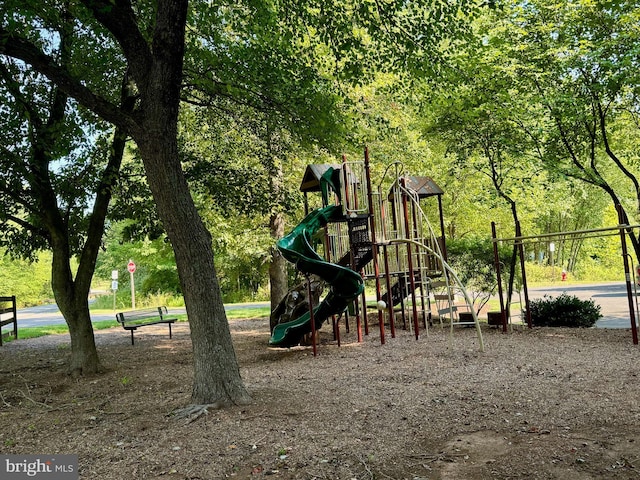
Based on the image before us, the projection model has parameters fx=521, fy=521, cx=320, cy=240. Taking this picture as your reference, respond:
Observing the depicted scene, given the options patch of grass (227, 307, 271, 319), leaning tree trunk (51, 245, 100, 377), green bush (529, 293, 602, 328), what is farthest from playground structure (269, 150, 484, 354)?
patch of grass (227, 307, 271, 319)

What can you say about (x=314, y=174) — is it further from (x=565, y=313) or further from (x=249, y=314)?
(x=249, y=314)

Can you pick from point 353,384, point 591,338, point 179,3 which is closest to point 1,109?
point 179,3

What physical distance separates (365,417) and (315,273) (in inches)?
142

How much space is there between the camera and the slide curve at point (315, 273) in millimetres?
8406

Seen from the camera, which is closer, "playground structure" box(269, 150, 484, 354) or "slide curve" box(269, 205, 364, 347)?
"slide curve" box(269, 205, 364, 347)

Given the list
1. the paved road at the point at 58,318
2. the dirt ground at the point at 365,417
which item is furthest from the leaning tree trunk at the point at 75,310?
the paved road at the point at 58,318

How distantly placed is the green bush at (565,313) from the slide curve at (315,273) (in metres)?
5.56

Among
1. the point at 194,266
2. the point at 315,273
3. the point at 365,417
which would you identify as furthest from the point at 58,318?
the point at 365,417

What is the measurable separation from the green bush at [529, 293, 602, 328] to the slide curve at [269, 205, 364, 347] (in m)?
5.56

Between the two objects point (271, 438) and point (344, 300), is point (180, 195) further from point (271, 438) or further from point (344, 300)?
point (344, 300)

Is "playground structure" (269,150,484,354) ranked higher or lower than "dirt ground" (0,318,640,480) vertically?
higher

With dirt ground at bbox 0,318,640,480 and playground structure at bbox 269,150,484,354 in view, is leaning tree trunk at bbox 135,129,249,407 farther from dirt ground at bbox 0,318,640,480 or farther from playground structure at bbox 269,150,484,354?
playground structure at bbox 269,150,484,354

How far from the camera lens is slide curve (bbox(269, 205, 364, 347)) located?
841 cm

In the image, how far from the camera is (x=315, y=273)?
28.1ft
